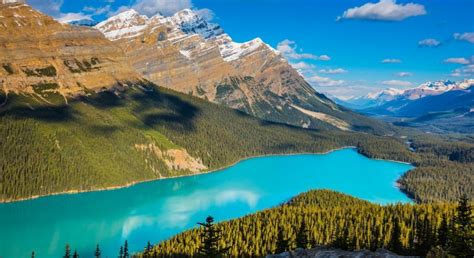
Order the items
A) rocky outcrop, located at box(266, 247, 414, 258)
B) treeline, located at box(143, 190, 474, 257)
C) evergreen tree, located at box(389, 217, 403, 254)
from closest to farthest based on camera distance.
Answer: rocky outcrop, located at box(266, 247, 414, 258) → evergreen tree, located at box(389, 217, 403, 254) → treeline, located at box(143, 190, 474, 257)

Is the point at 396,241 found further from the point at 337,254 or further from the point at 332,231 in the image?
the point at 337,254

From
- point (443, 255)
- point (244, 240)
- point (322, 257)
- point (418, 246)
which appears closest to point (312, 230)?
point (244, 240)

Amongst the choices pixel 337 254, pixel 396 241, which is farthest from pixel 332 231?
pixel 337 254

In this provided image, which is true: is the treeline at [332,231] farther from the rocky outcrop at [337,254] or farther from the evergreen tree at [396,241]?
the rocky outcrop at [337,254]

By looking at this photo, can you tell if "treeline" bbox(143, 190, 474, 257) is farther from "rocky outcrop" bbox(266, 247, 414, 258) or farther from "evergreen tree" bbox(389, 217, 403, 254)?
"rocky outcrop" bbox(266, 247, 414, 258)

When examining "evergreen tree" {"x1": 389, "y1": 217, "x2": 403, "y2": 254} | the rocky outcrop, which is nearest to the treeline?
"evergreen tree" {"x1": 389, "y1": 217, "x2": 403, "y2": 254}

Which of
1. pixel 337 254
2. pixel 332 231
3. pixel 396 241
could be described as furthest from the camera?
pixel 332 231

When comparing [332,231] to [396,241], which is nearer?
[396,241]

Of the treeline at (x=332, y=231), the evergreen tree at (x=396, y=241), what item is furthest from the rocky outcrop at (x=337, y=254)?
the evergreen tree at (x=396, y=241)
